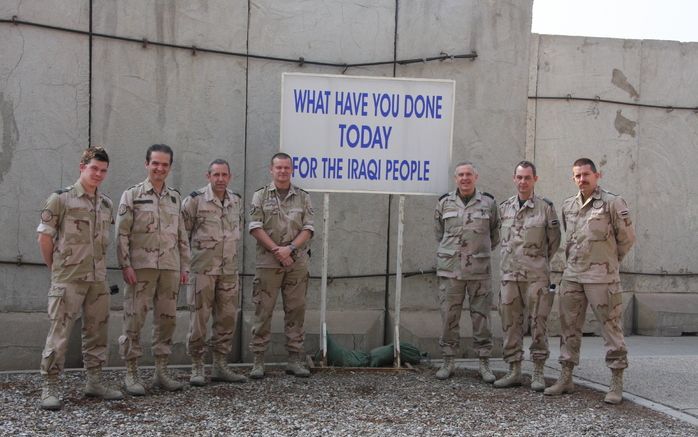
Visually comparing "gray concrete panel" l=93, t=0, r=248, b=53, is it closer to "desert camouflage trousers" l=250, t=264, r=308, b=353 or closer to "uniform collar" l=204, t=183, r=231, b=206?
"uniform collar" l=204, t=183, r=231, b=206

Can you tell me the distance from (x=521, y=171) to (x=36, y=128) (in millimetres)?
4017

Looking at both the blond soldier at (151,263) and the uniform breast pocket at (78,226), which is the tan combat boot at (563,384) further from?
the uniform breast pocket at (78,226)

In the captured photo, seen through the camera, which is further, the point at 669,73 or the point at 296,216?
the point at 669,73

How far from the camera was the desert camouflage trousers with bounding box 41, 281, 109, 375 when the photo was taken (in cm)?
487

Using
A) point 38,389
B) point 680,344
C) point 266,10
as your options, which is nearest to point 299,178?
point 266,10

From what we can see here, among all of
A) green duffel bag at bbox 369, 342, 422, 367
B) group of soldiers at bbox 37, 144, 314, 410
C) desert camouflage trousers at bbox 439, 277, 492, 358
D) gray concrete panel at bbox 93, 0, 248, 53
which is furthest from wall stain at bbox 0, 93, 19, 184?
desert camouflage trousers at bbox 439, 277, 492, 358

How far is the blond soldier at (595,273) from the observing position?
548 centimetres

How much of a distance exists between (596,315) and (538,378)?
2.31 feet

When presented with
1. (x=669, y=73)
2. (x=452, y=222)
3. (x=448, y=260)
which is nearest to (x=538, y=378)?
(x=448, y=260)

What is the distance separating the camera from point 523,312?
5.98 meters

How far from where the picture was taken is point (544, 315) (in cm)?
582

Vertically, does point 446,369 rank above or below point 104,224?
below

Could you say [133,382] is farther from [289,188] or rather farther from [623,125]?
[623,125]

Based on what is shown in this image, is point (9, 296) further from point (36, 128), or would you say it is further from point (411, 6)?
point (411, 6)
